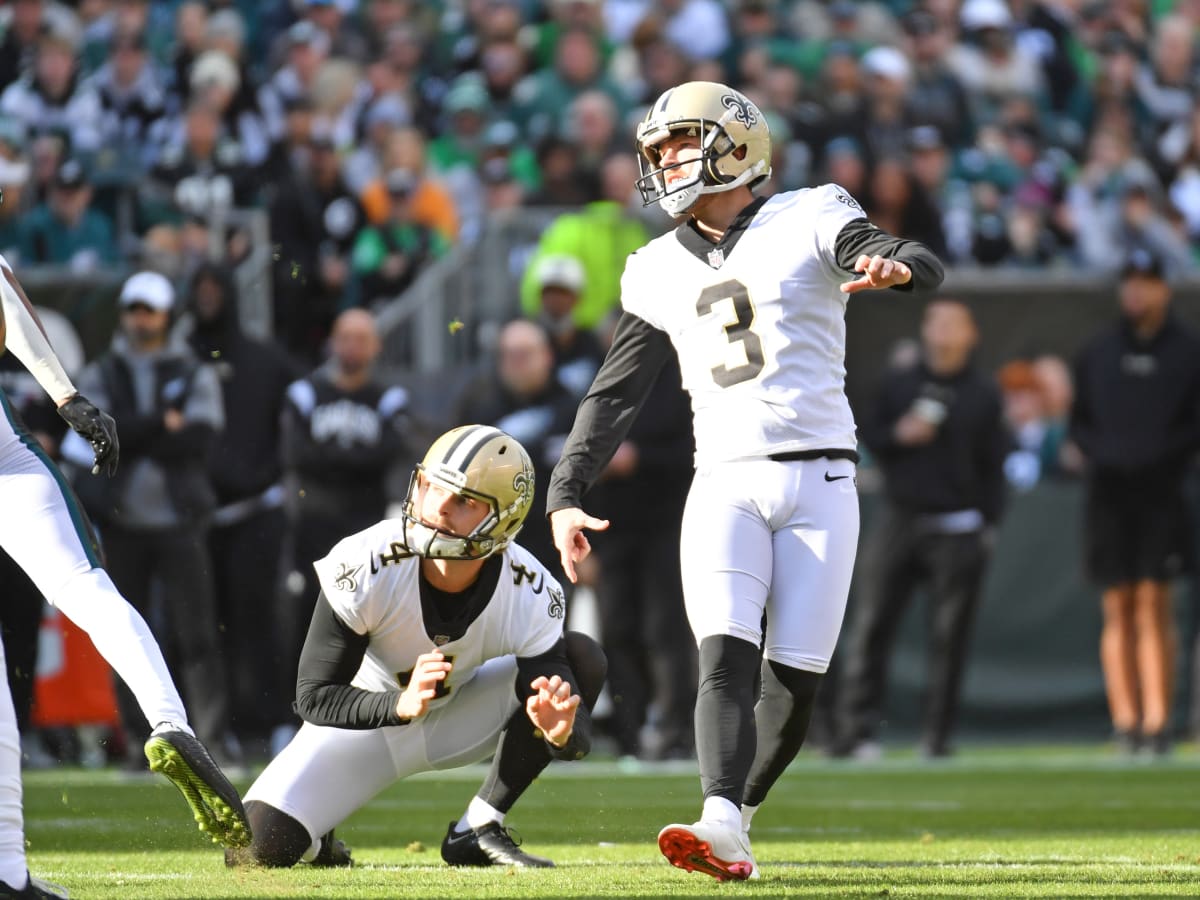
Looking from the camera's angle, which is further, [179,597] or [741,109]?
[179,597]

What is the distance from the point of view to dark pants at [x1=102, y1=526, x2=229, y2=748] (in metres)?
9.61

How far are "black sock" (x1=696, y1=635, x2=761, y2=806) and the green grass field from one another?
275 mm

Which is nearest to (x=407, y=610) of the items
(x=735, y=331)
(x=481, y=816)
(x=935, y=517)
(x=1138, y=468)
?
(x=481, y=816)

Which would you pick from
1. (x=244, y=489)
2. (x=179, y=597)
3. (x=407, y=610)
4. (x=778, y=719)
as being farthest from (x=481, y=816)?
(x=244, y=489)

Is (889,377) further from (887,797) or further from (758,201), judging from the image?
(758,201)

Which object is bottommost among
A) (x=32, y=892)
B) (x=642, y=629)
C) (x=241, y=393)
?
(x=642, y=629)

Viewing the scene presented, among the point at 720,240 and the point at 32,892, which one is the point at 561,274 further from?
the point at 32,892

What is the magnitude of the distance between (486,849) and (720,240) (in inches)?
73.1

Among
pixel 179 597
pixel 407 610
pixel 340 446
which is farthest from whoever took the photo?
pixel 340 446

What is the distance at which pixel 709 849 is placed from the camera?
5148 mm

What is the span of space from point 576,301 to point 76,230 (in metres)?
2.93

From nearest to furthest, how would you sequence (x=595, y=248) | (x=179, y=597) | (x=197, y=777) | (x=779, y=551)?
(x=197, y=777) → (x=779, y=551) → (x=179, y=597) → (x=595, y=248)

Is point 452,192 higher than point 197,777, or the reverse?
point 197,777

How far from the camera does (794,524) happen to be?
565 centimetres
